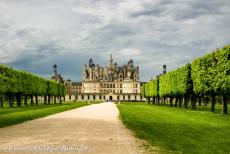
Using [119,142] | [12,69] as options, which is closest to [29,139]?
[119,142]

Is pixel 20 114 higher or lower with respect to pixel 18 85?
lower

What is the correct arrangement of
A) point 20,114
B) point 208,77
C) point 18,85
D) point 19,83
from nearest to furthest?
point 20,114 → point 208,77 → point 18,85 → point 19,83

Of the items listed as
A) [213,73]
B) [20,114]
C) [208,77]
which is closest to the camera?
[20,114]

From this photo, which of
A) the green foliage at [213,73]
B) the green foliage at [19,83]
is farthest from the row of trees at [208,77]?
the green foliage at [19,83]

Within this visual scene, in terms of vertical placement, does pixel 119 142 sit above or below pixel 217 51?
below

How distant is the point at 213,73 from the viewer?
53.7 meters

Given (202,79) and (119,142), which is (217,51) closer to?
(202,79)

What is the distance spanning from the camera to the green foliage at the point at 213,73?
4966cm

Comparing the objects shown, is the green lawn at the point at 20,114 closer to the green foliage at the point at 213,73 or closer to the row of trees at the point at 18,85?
the row of trees at the point at 18,85

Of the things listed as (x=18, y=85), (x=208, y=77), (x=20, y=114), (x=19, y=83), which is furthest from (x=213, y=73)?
(x=19, y=83)

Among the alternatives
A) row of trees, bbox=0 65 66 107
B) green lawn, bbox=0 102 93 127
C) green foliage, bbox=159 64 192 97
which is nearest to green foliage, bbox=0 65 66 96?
row of trees, bbox=0 65 66 107

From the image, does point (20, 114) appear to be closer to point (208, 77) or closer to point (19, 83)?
point (208, 77)

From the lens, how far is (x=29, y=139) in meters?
17.7

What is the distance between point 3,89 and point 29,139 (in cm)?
6155
